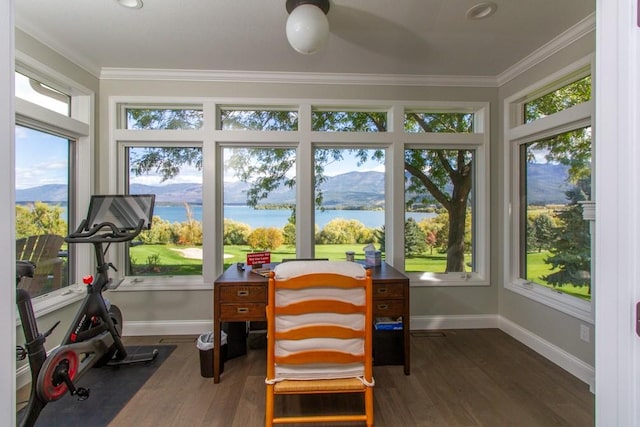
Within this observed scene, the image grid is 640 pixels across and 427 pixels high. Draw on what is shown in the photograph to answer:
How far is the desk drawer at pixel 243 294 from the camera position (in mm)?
2252

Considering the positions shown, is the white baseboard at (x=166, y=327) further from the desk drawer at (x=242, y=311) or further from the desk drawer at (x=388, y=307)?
the desk drawer at (x=388, y=307)

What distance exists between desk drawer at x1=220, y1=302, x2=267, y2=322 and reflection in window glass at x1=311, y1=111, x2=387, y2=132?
1974 millimetres

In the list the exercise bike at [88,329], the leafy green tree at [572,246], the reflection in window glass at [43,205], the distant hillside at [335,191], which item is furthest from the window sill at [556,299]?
the reflection in window glass at [43,205]

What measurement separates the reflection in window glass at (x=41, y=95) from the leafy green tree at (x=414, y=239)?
3615mm

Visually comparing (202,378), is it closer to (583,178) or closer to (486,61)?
(583,178)

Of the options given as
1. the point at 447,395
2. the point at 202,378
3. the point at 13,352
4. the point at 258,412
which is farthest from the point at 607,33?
the point at 202,378

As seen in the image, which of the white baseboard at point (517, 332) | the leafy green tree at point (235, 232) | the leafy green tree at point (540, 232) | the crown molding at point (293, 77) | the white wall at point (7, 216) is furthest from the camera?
the leafy green tree at point (235, 232)

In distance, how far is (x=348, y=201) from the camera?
11.1 feet

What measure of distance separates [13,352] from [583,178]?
3393 millimetres

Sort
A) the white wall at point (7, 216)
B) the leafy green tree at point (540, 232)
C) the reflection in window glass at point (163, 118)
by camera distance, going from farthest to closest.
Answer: the reflection in window glass at point (163, 118) → the leafy green tree at point (540, 232) → the white wall at point (7, 216)

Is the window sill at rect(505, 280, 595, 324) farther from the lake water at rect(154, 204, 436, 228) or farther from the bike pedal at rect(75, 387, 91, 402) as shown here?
the bike pedal at rect(75, 387, 91, 402)

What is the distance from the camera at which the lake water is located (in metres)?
3.27

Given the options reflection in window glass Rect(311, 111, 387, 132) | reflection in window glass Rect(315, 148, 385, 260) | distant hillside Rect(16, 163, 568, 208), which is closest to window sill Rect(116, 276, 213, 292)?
distant hillside Rect(16, 163, 568, 208)

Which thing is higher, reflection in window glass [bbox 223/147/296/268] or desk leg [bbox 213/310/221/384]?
reflection in window glass [bbox 223/147/296/268]
